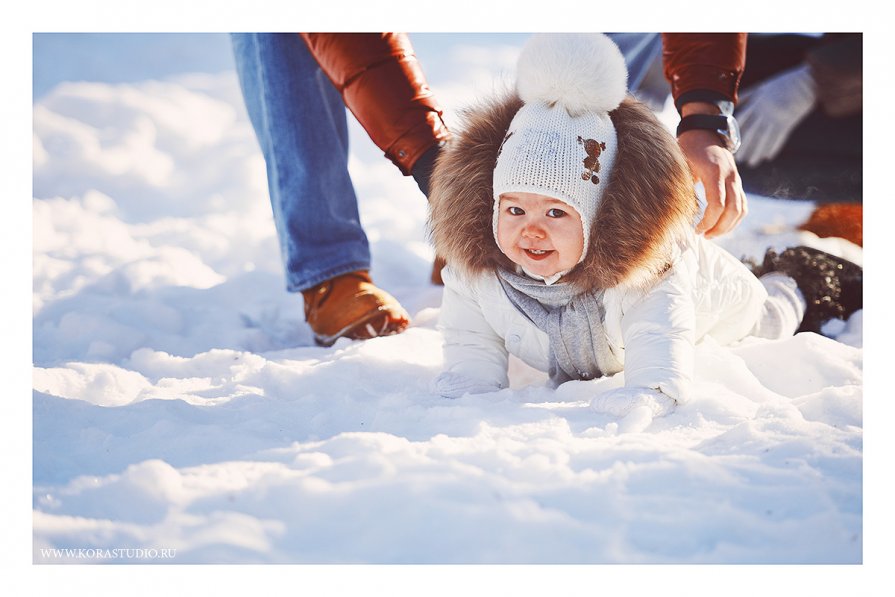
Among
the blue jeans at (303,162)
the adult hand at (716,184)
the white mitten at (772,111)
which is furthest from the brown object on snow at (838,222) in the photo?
the blue jeans at (303,162)

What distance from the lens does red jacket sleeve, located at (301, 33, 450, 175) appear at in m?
1.47

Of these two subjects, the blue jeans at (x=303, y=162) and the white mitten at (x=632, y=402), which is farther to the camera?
the blue jeans at (x=303, y=162)

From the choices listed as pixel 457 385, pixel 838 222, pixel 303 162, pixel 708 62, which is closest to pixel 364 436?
pixel 457 385

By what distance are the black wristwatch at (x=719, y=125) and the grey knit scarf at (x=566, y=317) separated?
415 millimetres

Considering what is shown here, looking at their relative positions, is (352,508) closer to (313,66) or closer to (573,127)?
(573,127)

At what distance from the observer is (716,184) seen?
4.40 ft

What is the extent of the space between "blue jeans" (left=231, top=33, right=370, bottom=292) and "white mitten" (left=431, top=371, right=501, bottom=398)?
51 cm

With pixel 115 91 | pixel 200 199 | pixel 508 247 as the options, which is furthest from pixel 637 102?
pixel 200 199

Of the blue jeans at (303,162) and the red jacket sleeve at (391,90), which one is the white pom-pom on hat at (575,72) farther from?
the blue jeans at (303,162)

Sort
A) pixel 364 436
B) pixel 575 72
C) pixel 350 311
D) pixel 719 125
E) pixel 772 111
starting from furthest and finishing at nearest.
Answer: pixel 772 111, pixel 350 311, pixel 719 125, pixel 575 72, pixel 364 436

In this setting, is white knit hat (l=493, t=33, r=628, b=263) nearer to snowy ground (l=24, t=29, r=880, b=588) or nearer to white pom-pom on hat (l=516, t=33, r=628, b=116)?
white pom-pom on hat (l=516, t=33, r=628, b=116)

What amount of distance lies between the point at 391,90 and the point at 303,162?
357 mm

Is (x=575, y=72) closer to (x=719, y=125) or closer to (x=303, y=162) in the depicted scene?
(x=719, y=125)

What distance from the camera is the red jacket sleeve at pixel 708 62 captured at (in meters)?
1.48
